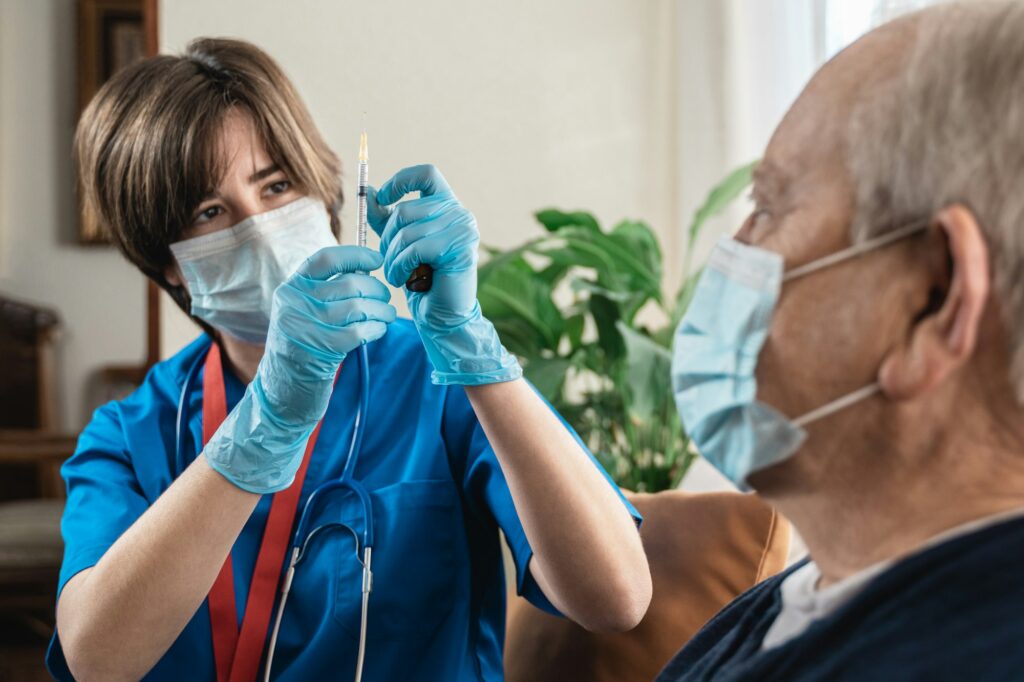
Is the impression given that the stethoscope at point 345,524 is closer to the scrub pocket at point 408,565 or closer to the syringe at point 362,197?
the scrub pocket at point 408,565

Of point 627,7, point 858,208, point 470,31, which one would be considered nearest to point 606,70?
point 627,7

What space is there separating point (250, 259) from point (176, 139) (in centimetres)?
18

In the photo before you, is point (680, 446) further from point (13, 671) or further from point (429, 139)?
point (13, 671)

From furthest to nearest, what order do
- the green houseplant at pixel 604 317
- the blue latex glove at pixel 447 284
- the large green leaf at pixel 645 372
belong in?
the green houseplant at pixel 604 317, the large green leaf at pixel 645 372, the blue latex glove at pixel 447 284

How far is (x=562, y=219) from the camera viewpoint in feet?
6.91

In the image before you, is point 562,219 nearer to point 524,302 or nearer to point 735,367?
point 524,302

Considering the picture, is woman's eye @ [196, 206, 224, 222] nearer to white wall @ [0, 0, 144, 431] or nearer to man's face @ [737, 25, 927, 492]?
man's face @ [737, 25, 927, 492]

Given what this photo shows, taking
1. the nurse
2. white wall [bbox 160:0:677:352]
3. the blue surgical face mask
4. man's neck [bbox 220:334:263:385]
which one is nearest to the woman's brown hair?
the nurse

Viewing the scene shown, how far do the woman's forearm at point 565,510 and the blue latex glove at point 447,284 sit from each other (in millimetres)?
28

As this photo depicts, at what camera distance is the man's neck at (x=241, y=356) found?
1.39 meters

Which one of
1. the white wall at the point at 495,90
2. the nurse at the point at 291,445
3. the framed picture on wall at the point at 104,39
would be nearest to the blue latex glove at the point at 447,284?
the nurse at the point at 291,445

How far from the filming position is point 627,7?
9.17ft

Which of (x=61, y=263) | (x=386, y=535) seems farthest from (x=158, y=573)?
(x=61, y=263)

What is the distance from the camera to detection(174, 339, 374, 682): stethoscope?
3.92 ft
